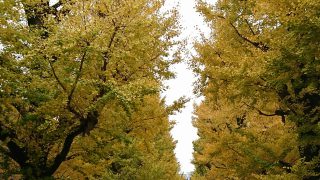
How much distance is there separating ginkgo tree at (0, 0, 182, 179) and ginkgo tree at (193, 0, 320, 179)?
1896 mm

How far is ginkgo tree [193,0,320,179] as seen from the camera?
19.4 ft

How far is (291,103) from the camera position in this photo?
7.55 meters

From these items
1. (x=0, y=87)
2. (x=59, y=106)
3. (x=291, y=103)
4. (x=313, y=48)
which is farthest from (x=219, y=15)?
(x=0, y=87)

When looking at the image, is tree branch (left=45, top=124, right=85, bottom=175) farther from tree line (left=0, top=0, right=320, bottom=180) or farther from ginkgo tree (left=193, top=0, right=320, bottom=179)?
ginkgo tree (left=193, top=0, right=320, bottom=179)

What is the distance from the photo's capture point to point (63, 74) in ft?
20.6

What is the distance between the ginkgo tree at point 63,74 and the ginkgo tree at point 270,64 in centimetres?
190

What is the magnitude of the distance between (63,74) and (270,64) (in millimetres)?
3546

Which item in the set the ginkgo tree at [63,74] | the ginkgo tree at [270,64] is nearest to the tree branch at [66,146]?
the ginkgo tree at [63,74]

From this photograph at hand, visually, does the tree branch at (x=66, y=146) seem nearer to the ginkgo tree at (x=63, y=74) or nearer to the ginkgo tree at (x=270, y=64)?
the ginkgo tree at (x=63, y=74)

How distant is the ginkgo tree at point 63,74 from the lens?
6.00m

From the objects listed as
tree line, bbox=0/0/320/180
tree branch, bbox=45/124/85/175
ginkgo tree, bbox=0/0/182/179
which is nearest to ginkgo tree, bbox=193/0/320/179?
tree line, bbox=0/0/320/180

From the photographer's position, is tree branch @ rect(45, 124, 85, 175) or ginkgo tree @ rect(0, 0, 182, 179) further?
tree branch @ rect(45, 124, 85, 175)

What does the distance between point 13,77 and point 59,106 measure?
901 mm

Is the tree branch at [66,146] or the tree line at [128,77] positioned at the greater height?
the tree line at [128,77]
